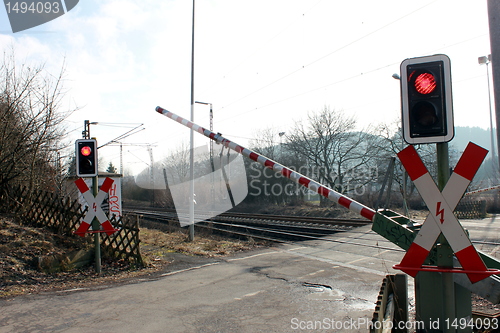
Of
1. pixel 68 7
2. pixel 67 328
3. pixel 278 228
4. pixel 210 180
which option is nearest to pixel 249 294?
pixel 67 328

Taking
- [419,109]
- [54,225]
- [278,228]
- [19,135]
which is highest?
[19,135]

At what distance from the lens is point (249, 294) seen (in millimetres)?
6285

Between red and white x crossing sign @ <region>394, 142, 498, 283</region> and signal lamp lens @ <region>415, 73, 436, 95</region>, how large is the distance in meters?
0.55

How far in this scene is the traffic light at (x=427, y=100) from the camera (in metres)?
3.14

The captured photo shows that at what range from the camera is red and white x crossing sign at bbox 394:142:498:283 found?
2918 millimetres

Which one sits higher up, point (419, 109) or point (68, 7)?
point (68, 7)

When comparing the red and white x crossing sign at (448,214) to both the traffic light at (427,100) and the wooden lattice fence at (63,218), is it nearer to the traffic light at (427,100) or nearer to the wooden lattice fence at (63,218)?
the traffic light at (427,100)

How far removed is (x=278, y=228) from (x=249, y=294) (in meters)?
11.8

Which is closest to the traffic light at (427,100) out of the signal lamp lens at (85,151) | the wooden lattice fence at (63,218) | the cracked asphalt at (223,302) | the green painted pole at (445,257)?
the green painted pole at (445,257)

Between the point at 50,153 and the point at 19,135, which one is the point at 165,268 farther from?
the point at 50,153

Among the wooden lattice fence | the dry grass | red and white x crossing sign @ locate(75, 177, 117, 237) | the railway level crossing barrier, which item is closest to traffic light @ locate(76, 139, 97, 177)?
red and white x crossing sign @ locate(75, 177, 117, 237)

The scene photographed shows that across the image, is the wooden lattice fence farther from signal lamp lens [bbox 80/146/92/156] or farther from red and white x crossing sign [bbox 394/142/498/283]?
red and white x crossing sign [bbox 394/142/498/283]

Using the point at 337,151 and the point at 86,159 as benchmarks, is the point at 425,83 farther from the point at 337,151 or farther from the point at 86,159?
the point at 337,151

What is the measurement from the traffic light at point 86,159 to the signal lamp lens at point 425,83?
6907 millimetres
